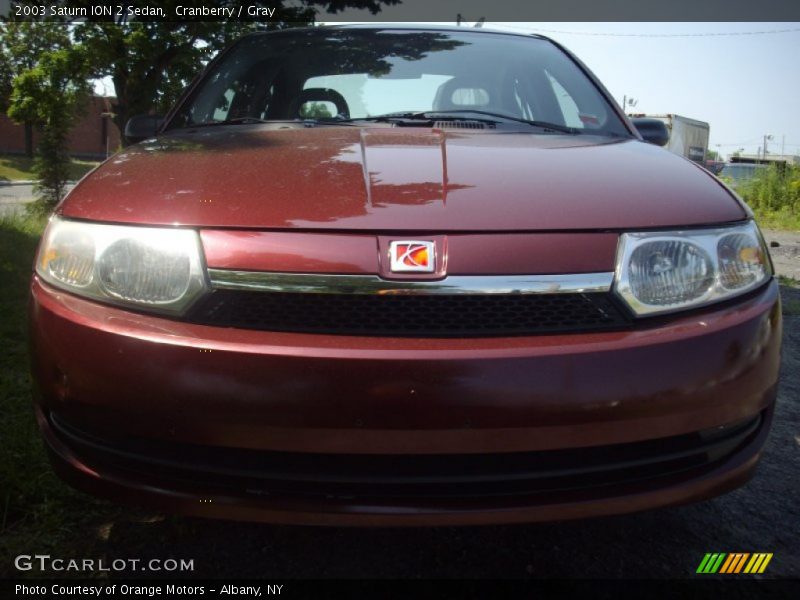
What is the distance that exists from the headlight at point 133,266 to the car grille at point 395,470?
292 millimetres

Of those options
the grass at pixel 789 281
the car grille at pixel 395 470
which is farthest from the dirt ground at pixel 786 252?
the car grille at pixel 395 470

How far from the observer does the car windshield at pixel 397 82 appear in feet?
8.36

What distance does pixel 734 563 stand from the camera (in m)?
1.83

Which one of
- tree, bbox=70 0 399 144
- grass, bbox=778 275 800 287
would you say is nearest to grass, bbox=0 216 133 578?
grass, bbox=778 275 800 287

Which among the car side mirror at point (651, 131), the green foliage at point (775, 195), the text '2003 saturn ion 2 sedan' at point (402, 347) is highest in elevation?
the car side mirror at point (651, 131)

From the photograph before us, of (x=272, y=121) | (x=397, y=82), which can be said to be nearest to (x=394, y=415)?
(x=272, y=121)

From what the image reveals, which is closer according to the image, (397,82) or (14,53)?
(397,82)

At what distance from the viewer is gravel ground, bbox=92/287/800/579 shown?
1782mm

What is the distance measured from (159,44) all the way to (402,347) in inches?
632

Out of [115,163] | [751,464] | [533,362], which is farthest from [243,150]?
[751,464]

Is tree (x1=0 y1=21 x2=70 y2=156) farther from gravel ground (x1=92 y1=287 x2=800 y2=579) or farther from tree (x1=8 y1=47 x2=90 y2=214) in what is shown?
gravel ground (x1=92 y1=287 x2=800 y2=579)

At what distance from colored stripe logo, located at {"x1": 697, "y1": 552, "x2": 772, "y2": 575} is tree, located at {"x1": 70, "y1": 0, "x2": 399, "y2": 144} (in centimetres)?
1444

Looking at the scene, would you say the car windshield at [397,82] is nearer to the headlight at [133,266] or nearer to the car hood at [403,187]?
the car hood at [403,187]

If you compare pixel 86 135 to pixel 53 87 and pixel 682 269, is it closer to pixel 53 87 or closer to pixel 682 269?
pixel 53 87
